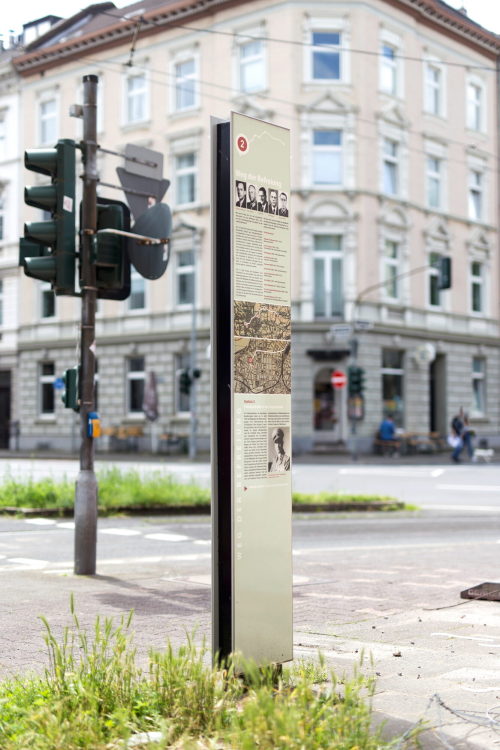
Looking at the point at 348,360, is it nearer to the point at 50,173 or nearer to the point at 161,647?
the point at 50,173

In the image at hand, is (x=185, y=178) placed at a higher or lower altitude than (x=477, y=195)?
lower

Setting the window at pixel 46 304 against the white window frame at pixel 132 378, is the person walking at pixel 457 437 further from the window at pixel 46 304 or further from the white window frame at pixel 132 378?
the window at pixel 46 304

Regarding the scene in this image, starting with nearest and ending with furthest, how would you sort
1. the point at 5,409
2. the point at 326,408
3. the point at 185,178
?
the point at 326,408 → the point at 185,178 → the point at 5,409

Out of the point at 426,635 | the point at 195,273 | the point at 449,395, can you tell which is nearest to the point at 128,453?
the point at 195,273

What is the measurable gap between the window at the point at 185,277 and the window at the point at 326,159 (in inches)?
231

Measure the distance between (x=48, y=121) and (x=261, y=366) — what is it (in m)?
40.3

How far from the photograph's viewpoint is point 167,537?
12414 millimetres

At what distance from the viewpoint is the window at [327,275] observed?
116 feet

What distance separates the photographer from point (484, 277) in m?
41.8

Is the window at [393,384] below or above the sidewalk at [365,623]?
above

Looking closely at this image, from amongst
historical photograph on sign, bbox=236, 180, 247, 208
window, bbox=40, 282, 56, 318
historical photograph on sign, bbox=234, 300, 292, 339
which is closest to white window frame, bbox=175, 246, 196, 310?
window, bbox=40, 282, 56, 318

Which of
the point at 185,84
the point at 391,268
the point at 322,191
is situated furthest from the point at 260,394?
the point at 185,84

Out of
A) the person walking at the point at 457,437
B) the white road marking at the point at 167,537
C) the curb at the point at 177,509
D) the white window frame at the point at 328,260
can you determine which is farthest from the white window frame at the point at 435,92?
the white road marking at the point at 167,537

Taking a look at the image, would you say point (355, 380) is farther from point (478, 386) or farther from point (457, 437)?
point (478, 386)
